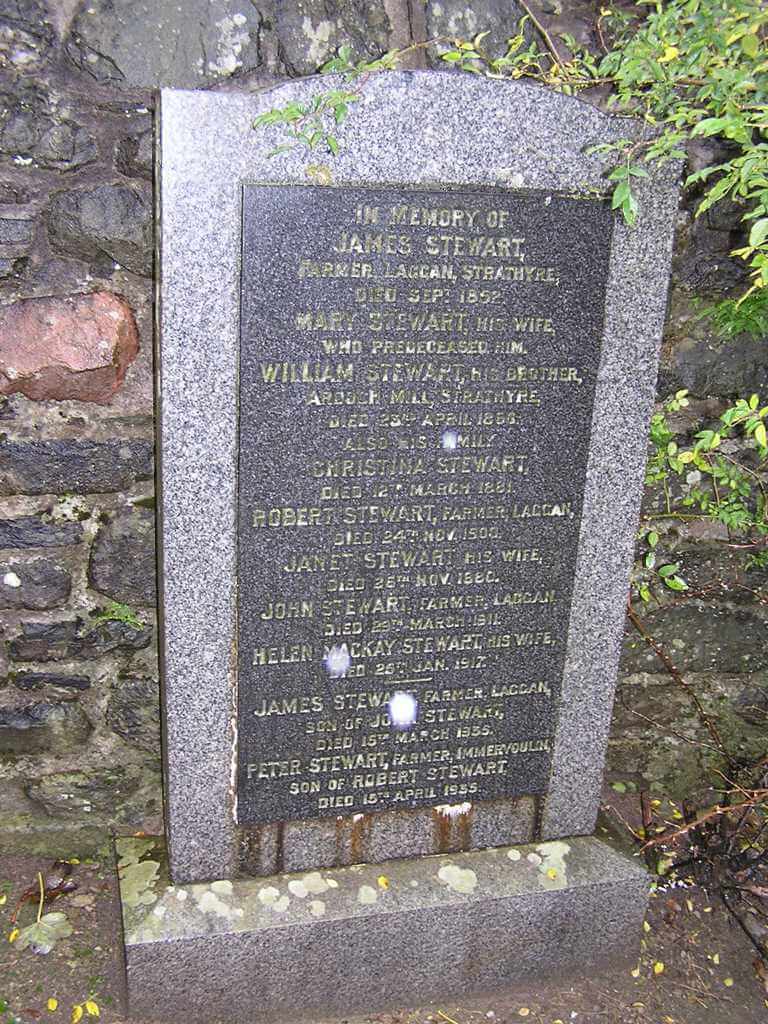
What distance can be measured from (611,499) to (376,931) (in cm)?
126

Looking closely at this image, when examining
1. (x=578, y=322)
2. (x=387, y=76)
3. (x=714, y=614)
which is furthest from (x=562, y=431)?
(x=714, y=614)

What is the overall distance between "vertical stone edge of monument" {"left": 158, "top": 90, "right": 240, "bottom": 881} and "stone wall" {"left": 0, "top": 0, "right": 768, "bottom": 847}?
0.41 m

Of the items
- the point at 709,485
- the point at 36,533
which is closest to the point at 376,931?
the point at 36,533

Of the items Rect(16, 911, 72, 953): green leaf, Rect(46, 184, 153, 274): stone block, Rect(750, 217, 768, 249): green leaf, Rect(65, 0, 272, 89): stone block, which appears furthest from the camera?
Rect(16, 911, 72, 953): green leaf

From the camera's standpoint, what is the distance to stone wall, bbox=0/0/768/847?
81.6 inches

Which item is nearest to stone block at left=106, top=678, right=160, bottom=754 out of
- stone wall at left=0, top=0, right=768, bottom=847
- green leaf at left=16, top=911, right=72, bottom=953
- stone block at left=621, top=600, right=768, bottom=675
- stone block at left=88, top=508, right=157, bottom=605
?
stone wall at left=0, top=0, right=768, bottom=847

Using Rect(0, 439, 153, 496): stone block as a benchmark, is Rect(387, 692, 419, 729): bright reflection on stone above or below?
below

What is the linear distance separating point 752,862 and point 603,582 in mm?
1039

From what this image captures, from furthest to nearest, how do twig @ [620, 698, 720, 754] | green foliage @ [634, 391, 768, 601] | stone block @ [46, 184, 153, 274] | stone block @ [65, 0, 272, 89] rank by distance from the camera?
twig @ [620, 698, 720, 754] < green foliage @ [634, 391, 768, 601] < stone block @ [46, 184, 153, 274] < stone block @ [65, 0, 272, 89]

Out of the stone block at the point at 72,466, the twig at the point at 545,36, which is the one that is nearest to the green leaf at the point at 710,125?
the twig at the point at 545,36

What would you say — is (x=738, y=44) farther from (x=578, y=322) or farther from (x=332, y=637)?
(x=332, y=637)

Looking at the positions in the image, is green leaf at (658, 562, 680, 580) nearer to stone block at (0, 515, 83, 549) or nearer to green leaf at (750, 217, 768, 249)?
green leaf at (750, 217, 768, 249)

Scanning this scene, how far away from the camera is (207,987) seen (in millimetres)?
2184

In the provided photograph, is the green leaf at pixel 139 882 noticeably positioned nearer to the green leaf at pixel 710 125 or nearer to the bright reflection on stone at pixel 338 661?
the bright reflection on stone at pixel 338 661
